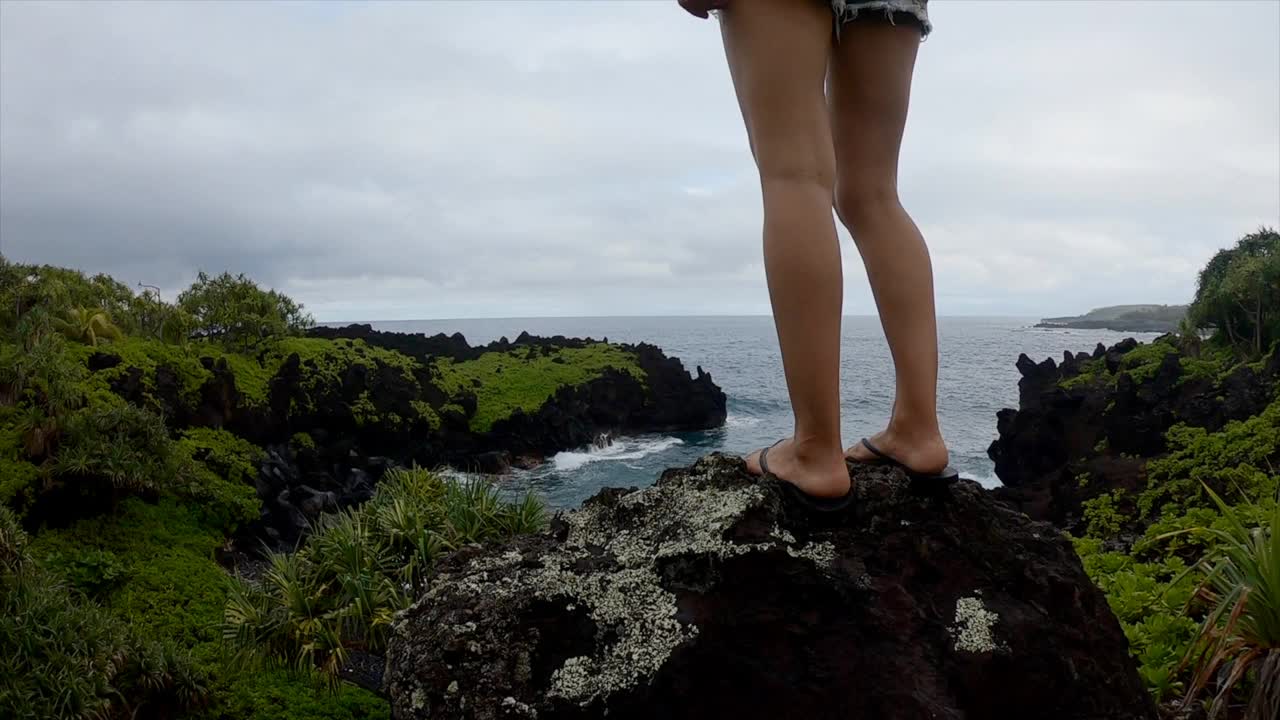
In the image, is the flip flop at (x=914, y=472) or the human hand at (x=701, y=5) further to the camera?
the flip flop at (x=914, y=472)

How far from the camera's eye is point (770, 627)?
2434mm

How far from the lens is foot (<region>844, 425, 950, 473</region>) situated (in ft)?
8.68

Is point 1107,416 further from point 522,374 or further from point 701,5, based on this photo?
point 701,5

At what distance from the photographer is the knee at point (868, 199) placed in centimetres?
262

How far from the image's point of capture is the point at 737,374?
68.9 m

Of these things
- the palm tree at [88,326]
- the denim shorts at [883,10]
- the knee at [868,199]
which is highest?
the denim shorts at [883,10]

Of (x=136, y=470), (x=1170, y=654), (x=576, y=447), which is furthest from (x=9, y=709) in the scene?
(x=576, y=447)

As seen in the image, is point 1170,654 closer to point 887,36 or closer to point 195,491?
point 887,36

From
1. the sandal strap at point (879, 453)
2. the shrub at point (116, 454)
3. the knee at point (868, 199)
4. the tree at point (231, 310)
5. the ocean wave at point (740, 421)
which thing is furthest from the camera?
the ocean wave at point (740, 421)

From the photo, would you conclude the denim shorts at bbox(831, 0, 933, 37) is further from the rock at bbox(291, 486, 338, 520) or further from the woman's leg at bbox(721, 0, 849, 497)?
the rock at bbox(291, 486, 338, 520)

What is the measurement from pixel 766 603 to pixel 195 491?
1296cm

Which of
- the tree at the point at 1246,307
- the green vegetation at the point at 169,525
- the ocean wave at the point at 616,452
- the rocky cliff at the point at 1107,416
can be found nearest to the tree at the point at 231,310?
the green vegetation at the point at 169,525

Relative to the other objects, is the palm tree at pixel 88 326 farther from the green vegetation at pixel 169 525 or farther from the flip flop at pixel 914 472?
the flip flop at pixel 914 472

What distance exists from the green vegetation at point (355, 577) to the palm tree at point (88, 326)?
45.9 ft
